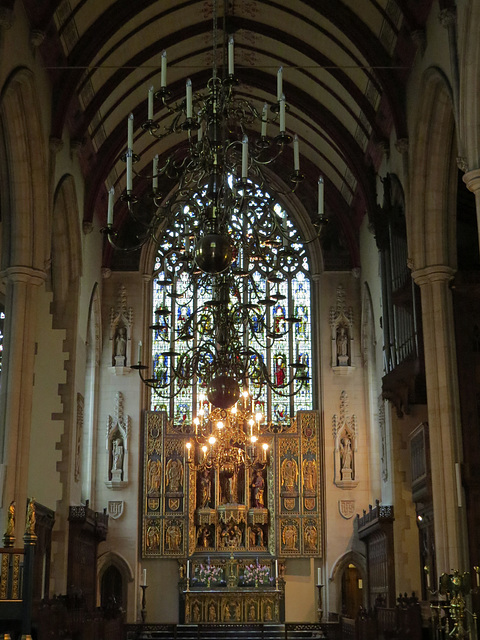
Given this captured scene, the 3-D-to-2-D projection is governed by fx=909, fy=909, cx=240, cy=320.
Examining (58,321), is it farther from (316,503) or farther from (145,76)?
(316,503)

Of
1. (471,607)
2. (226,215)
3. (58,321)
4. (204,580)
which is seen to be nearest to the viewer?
(226,215)

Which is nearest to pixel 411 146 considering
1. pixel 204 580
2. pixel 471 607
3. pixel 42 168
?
pixel 42 168

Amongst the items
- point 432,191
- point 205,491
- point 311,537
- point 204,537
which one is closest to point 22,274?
point 432,191

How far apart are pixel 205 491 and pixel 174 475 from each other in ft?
2.99

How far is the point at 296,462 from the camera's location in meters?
23.7

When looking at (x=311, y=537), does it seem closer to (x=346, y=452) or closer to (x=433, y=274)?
(x=346, y=452)

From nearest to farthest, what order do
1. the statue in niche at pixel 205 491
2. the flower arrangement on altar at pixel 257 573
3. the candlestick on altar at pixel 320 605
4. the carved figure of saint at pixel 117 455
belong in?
the candlestick on altar at pixel 320 605 < the flower arrangement on altar at pixel 257 573 < the carved figure of saint at pixel 117 455 < the statue in niche at pixel 205 491

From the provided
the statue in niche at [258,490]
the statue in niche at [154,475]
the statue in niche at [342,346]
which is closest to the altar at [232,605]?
the statue in niche at [258,490]

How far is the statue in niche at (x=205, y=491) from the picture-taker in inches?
925

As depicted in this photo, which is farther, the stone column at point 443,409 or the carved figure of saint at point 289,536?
the carved figure of saint at point 289,536

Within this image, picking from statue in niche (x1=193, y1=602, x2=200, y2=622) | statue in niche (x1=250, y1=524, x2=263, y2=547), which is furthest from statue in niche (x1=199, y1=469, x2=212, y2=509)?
statue in niche (x1=193, y1=602, x2=200, y2=622)

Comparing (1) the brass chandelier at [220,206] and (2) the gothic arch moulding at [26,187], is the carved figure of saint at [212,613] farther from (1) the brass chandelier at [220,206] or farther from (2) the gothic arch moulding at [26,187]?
(1) the brass chandelier at [220,206]

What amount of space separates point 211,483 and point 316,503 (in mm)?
2761

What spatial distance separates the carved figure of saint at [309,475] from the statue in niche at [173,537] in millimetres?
3450
